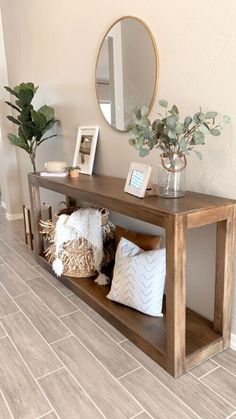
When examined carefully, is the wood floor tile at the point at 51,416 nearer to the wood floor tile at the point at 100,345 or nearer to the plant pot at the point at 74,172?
the wood floor tile at the point at 100,345

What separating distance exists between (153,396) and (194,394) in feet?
0.57

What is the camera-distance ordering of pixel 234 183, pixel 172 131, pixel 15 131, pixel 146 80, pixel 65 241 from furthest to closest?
pixel 15 131 → pixel 65 241 → pixel 146 80 → pixel 234 183 → pixel 172 131

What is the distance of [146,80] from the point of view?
188 cm

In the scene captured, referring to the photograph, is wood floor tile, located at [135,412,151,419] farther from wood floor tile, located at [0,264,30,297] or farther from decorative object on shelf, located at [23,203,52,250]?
decorative object on shelf, located at [23,203,52,250]

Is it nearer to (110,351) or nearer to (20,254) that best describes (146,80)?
(110,351)

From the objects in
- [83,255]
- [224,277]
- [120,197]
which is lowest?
[83,255]

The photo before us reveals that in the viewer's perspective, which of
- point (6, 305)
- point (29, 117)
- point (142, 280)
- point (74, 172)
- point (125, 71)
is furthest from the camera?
point (29, 117)

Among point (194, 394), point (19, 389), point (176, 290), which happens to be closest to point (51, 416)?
point (19, 389)

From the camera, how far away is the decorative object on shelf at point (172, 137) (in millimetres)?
1389

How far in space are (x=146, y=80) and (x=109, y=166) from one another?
70cm

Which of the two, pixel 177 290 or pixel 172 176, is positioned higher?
pixel 172 176

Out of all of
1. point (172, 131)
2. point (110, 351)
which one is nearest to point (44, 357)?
point (110, 351)

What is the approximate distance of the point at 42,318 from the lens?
1.97 meters

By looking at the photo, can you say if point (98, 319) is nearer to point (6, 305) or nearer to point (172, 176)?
point (6, 305)
